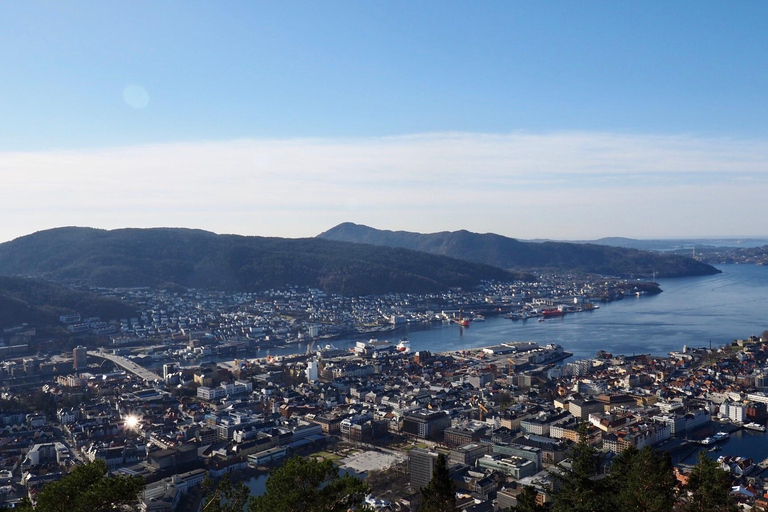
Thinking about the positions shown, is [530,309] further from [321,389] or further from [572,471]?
[572,471]

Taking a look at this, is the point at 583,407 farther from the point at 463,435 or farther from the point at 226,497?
the point at 226,497

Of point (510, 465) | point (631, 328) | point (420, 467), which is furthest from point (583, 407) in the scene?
point (631, 328)

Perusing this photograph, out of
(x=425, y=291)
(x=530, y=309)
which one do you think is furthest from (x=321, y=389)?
(x=425, y=291)

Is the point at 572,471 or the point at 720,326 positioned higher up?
the point at 572,471

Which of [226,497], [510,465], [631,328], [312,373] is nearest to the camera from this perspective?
[226,497]

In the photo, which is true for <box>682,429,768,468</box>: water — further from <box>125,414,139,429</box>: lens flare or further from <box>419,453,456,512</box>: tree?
<box>125,414,139,429</box>: lens flare

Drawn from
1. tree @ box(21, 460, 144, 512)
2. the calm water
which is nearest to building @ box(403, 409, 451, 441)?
tree @ box(21, 460, 144, 512)

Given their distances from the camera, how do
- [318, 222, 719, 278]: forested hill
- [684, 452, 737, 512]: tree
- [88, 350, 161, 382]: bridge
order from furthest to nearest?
[318, 222, 719, 278]: forested hill
[88, 350, 161, 382]: bridge
[684, 452, 737, 512]: tree
